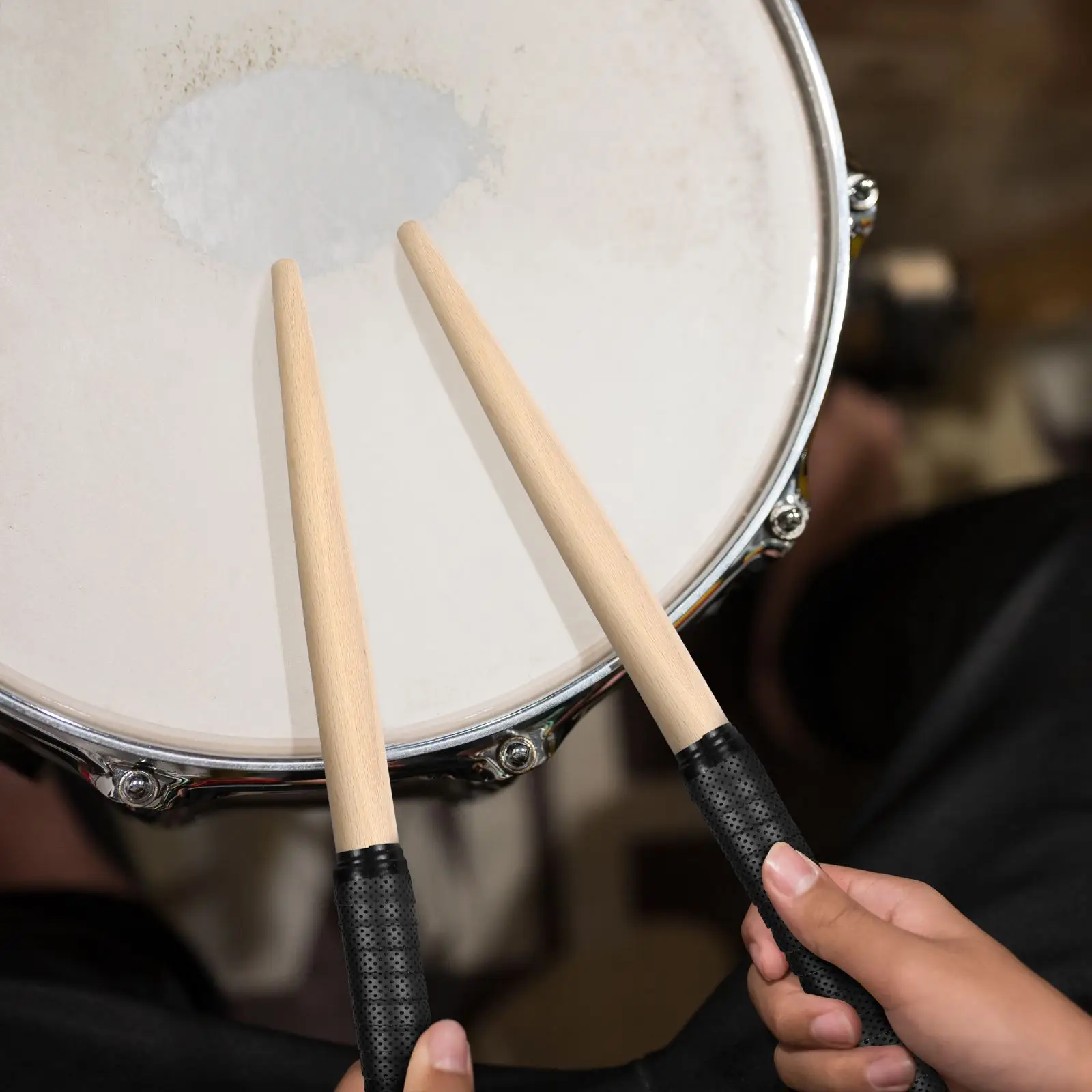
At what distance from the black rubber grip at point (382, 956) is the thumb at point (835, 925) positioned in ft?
0.45

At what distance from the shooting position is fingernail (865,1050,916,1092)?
14.5 inches

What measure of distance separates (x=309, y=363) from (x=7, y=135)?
0.65ft

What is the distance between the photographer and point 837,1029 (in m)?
0.37

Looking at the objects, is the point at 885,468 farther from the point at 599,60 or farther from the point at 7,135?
the point at 7,135

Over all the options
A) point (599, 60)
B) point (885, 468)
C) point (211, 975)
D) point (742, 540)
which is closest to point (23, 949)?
point (211, 975)

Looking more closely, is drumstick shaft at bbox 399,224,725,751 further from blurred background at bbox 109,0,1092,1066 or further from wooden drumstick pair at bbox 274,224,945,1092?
blurred background at bbox 109,0,1092,1066

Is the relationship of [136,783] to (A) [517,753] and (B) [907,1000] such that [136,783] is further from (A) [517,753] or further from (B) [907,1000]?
(B) [907,1000]

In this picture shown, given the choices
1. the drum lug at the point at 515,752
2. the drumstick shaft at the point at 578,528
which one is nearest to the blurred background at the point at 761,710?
the drum lug at the point at 515,752

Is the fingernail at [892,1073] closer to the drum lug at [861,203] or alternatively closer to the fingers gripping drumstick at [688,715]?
the fingers gripping drumstick at [688,715]

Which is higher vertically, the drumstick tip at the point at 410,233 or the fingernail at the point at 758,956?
the drumstick tip at the point at 410,233

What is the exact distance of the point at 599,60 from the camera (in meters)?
0.51

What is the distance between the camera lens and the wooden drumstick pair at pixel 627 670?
37 centimetres

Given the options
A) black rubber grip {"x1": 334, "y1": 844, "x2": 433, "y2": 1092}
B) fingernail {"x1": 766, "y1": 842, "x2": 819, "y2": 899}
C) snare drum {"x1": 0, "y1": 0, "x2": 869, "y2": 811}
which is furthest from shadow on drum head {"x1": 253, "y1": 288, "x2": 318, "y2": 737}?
fingernail {"x1": 766, "y1": 842, "x2": 819, "y2": 899}

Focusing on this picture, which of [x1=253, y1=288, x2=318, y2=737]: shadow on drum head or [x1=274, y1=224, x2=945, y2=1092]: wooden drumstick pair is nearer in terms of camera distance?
[x1=274, y1=224, x2=945, y2=1092]: wooden drumstick pair
